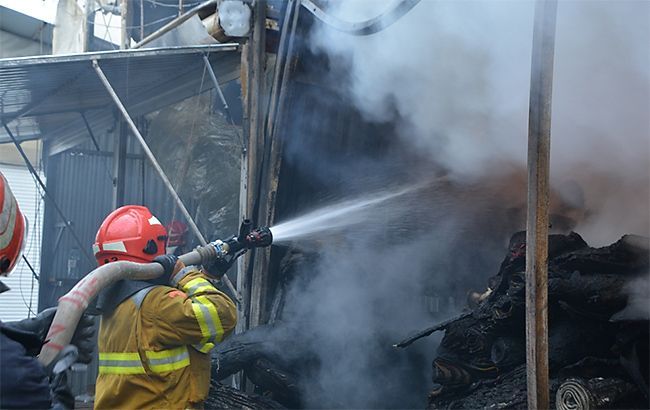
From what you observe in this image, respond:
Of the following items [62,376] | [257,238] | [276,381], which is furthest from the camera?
[276,381]

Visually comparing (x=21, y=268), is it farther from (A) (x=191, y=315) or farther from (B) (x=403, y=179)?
(A) (x=191, y=315)

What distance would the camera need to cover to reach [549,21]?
2.79 metres

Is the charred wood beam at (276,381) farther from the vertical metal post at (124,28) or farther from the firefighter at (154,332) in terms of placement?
the vertical metal post at (124,28)

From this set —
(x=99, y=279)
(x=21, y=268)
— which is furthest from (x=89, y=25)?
(x=99, y=279)

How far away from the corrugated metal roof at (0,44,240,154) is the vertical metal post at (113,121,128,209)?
25 cm

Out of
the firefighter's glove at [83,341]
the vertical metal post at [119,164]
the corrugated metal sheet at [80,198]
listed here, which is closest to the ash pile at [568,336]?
the firefighter's glove at [83,341]

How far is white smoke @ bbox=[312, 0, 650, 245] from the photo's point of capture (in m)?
4.04

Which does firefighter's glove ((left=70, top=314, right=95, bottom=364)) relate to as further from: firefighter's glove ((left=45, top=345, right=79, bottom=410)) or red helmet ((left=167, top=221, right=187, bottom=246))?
red helmet ((left=167, top=221, right=187, bottom=246))

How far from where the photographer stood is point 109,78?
6387 millimetres

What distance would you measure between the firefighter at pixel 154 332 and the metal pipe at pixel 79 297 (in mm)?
164

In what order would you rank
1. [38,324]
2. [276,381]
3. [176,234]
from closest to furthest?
1. [38,324]
2. [276,381]
3. [176,234]

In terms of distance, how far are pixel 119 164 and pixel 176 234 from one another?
1.16 m

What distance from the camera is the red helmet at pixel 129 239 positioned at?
3488 mm

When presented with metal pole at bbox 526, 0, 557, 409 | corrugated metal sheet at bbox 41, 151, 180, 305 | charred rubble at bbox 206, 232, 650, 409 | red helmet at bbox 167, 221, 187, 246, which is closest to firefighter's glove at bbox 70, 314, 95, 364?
metal pole at bbox 526, 0, 557, 409
